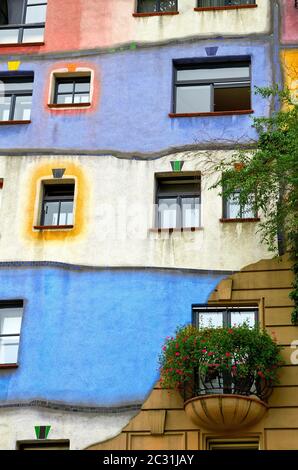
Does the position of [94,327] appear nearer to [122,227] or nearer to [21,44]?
[122,227]

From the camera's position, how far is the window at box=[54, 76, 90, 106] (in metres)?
23.7

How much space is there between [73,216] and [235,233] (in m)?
3.73

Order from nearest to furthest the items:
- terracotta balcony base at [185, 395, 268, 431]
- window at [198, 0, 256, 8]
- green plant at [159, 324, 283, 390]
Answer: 1. terracotta balcony base at [185, 395, 268, 431]
2. green plant at [159, 324, 283, 390]
3. window at [198, 0, 256, 8]

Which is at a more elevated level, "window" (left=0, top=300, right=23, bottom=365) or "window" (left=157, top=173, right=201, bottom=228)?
"window" (left=157, top=173, right=201, bottom=228)

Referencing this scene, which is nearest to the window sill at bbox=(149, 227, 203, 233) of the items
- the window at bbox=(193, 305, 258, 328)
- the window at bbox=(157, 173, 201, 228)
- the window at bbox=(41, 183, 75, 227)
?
the window at bbox=(157, 173, 201, 228)

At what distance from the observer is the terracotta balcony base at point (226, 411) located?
18312 mm

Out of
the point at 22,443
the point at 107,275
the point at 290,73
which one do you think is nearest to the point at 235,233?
the point at 107,275

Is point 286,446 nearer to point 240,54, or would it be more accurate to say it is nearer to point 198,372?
point 198,372

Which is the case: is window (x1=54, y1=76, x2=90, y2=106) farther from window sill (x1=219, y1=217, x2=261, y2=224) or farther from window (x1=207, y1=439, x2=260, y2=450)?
window (x1=207, y1=439, x2=260, y2=450)

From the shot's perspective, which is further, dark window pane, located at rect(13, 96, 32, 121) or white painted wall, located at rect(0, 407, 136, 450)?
dark window pane, located at rect(13, 96, 32, 121)

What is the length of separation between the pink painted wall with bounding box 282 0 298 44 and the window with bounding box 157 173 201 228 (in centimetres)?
431

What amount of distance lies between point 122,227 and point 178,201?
61.0 inches

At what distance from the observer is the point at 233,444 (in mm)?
18906

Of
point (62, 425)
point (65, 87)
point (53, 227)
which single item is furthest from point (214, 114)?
point (62, 425)
